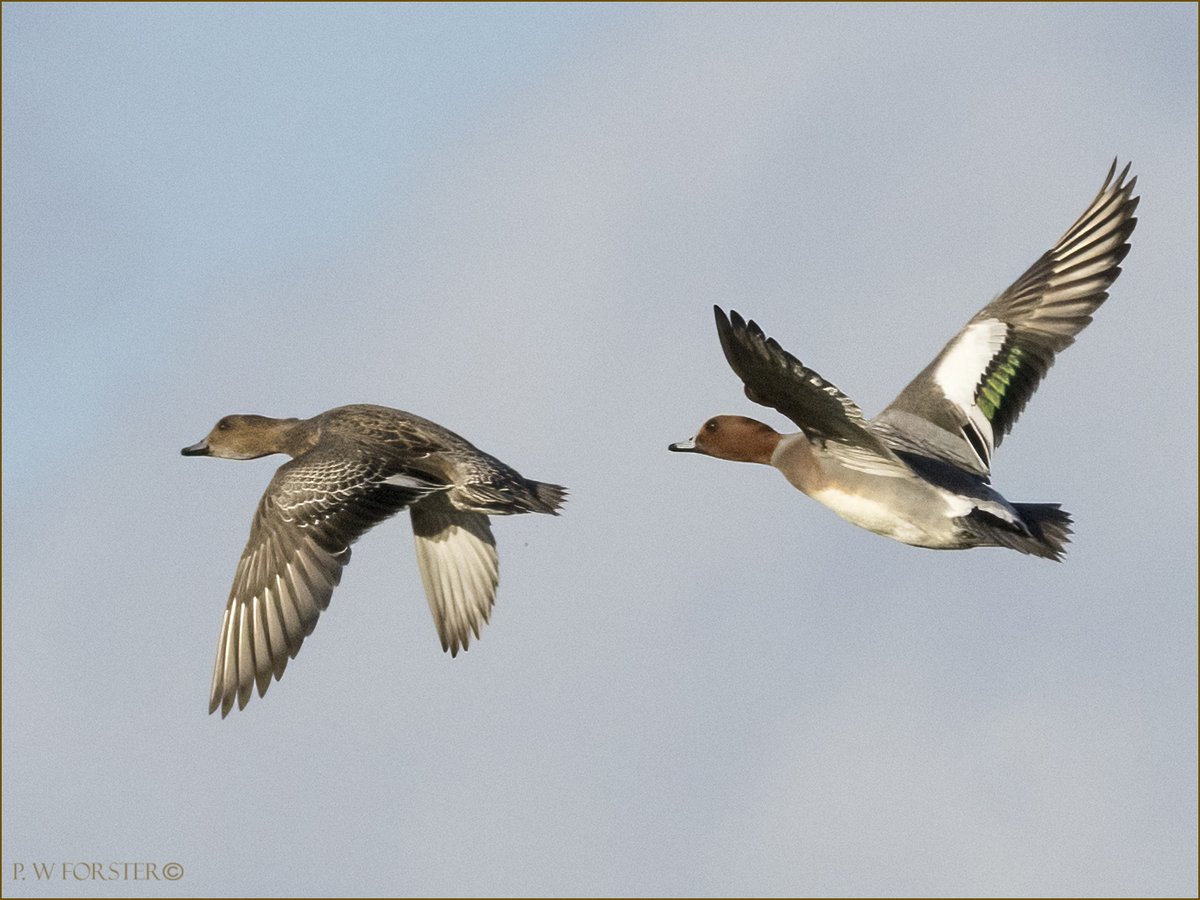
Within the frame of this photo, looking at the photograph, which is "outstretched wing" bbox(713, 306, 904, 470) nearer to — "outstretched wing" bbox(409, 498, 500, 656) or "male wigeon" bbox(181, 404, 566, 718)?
"male wigeon" bbox(181, 404, 566, 718)

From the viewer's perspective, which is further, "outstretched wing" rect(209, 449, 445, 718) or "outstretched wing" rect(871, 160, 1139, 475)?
"outstretched wing" rect(871, 160, 1139, 475)

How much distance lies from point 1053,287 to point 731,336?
3472 mm

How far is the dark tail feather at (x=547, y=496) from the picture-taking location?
10.0m

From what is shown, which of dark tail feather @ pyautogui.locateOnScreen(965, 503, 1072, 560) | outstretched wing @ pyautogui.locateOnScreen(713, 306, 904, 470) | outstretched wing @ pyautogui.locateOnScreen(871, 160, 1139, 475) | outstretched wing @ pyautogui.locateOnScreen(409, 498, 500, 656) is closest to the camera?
outstretched wing @ pyautogui.locateOnScreen(713, 306, 904, 470)

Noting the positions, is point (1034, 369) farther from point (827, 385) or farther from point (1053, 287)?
point (827, 385)

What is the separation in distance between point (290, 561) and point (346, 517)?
356 mm

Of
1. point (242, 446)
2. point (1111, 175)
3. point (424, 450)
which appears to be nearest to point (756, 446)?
point (424, 450)

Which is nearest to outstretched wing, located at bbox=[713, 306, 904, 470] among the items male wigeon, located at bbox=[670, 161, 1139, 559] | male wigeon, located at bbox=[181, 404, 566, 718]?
male wigeon, located at bbox=[670, 161, 1139, 559]

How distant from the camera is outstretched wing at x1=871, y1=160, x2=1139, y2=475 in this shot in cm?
1001

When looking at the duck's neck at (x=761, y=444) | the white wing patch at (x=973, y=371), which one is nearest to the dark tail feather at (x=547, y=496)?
the duck's neck at (x=761, y=444)

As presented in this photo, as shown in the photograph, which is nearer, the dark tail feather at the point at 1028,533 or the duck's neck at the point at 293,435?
the dark tail feather at the point at 1028,533

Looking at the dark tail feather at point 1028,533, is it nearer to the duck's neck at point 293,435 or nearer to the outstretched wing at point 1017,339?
the outstretched wing at point 1017,339

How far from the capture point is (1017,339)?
10.3m

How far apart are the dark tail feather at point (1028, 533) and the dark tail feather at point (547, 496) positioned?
237 centimetres
